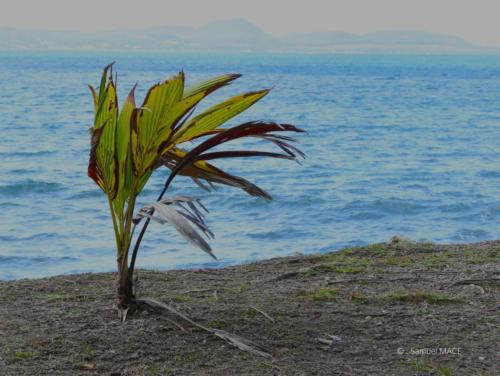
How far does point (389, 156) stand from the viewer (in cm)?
2033

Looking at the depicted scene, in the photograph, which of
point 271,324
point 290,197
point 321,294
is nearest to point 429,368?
point 271,324

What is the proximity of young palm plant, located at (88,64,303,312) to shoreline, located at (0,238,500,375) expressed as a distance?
38 centimetres

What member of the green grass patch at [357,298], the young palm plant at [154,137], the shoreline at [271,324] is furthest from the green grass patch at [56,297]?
the green grass patch at [357,298]

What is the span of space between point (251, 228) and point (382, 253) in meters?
5.23

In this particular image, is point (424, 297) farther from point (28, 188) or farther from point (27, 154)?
point (27, 154)

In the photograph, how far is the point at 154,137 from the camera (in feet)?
11.5

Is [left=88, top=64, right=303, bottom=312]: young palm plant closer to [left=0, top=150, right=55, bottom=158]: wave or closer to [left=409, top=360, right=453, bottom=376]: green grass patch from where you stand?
[left=409, top=360, right=453, bottom=376]: green grass patch

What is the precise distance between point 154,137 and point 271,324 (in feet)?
3.57

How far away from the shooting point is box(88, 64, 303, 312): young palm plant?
338 centimetres

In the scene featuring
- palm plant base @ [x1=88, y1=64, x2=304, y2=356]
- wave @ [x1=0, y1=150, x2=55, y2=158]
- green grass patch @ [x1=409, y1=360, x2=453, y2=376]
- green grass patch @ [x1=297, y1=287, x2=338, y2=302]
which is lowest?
wave @ [x1=0, y1=150, x2=55, y2=158]

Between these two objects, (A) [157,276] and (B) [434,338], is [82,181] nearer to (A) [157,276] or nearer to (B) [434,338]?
(A) [157,276]

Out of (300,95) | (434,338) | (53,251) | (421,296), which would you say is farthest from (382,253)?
(300,95)

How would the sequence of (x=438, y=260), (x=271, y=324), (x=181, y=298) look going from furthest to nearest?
(x=438, y=260) → (x=181, y=298) → (x=271, y=324)

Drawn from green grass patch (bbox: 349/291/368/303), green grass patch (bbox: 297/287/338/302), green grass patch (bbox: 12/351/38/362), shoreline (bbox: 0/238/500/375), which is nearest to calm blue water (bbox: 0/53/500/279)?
shoreline (bbox: 0/238/500/375)
